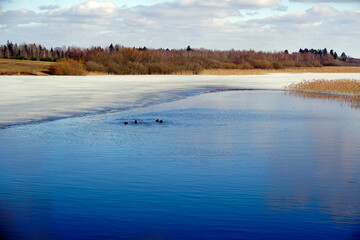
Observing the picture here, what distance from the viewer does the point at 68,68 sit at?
55125mm

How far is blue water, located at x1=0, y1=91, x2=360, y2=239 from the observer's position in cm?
594

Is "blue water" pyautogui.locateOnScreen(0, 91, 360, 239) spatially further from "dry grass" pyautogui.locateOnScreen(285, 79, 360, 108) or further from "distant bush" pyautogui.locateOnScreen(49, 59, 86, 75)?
"distant bush" pyautogui.locateOnScreen(49, 59, 86, 75)

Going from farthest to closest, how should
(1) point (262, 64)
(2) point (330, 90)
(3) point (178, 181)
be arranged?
(1) point (262, 64), (2) point (330, 90), (3) point (178, 181)

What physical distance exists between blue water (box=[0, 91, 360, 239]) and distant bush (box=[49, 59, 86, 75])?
131ft

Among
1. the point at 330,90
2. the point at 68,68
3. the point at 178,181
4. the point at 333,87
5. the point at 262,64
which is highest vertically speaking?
the point at 262,64

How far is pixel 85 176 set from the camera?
842 centimetres

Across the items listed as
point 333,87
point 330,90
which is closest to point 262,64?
point 333,87

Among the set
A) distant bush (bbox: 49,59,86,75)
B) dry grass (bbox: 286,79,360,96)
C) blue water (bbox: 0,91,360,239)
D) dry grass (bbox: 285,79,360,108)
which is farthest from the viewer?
distant bush (bbox: 49,59,86,75)

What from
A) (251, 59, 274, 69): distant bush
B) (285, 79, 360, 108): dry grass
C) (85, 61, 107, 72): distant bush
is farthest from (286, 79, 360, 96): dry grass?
(251, 59, 274, 69): distant bush

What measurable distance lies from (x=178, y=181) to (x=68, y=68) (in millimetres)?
49016

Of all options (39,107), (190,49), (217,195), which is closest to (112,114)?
(39,107)

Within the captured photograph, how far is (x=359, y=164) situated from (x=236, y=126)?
6039 millimetres

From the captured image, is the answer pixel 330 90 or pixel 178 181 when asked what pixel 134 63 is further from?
pixel 178 181

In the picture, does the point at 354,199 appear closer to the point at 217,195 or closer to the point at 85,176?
the point at 217,195
